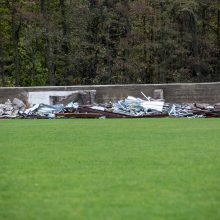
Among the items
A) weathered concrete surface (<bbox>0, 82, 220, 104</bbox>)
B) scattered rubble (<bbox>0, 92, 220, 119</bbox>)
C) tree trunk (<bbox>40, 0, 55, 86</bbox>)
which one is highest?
tree trunk (<bbox>40, 0, 55, 86</bbox>)

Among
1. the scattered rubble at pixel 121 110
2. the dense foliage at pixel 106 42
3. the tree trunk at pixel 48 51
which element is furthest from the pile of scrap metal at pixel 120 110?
the tree trunk at pixel 48 51

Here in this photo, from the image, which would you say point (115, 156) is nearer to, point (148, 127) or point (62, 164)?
point (62, 164)

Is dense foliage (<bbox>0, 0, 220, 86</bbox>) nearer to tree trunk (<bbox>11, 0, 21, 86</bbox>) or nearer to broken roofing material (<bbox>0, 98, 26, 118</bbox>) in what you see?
A: tree trunk (<bbox>11, 0, 21, 86</bbox>)

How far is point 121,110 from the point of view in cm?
2369

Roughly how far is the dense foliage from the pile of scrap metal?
16685 millimetres

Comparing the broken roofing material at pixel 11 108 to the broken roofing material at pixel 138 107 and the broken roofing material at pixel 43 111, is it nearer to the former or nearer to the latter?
the broken roofing material at pixel 43 111

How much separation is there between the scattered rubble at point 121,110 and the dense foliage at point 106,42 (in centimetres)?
1667

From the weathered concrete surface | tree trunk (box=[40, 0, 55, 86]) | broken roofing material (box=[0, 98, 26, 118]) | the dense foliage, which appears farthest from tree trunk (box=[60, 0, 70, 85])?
broken roofing material (box=[0, 98, 26, 118])

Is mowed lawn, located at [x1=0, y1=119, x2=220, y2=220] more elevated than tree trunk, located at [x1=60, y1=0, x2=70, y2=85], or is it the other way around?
tree trunk, located at [x1=60, y1=0, x2=70, y2=85]

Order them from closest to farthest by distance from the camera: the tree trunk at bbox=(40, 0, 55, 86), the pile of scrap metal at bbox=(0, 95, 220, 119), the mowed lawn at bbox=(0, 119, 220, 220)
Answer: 1. the mowed lawn at bbox=(0, 119, 220, 220)
2. the pile of scrap metal at bbox=(0, 95, 220, 119)
3. the tree trunk at bbox=(40, 0, 55, 86)

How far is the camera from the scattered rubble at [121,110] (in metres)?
23.4

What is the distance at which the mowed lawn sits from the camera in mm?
6340

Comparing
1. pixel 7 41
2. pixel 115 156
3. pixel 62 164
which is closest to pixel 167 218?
pixel 62 164

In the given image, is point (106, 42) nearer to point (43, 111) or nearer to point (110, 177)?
point (43, 111)
